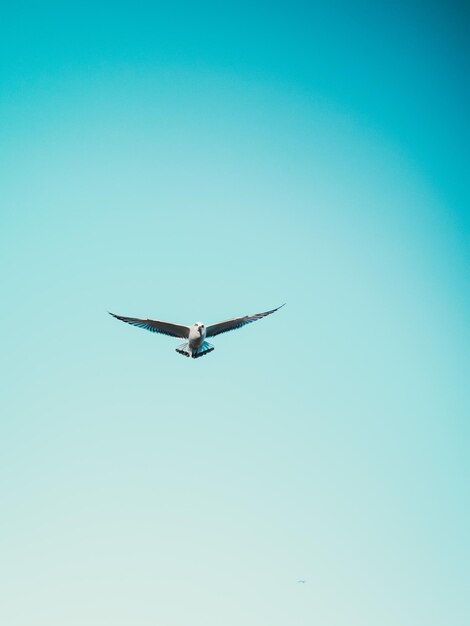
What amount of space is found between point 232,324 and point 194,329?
3.07 metres

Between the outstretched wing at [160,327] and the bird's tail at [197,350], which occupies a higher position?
the outstretched wing at [160,327]

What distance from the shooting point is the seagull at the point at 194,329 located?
94.3ft

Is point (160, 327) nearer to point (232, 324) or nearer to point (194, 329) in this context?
point (194, 329)

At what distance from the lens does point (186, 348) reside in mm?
29047

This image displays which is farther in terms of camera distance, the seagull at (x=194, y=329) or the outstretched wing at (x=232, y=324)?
the outstretched wing at (x=232, y=324)

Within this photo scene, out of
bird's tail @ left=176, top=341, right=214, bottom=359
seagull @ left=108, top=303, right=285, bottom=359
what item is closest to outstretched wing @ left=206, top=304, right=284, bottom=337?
seagull @ left=108, top=303, right=285, bottom=359

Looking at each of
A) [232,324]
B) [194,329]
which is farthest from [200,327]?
[232,324]

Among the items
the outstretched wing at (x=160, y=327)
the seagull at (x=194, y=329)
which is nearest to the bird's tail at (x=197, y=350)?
the seagull at (x=194, y=329)

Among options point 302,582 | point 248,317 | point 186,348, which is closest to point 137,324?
point 186,348

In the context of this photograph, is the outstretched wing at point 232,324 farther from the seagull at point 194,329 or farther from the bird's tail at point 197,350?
the bird's tail at point 197,350

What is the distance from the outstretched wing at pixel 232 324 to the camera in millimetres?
30531

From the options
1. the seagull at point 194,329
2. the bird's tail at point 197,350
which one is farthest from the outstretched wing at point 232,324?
the bird's tail at point 197,350

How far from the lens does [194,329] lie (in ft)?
94.5

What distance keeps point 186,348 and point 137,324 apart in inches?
132
